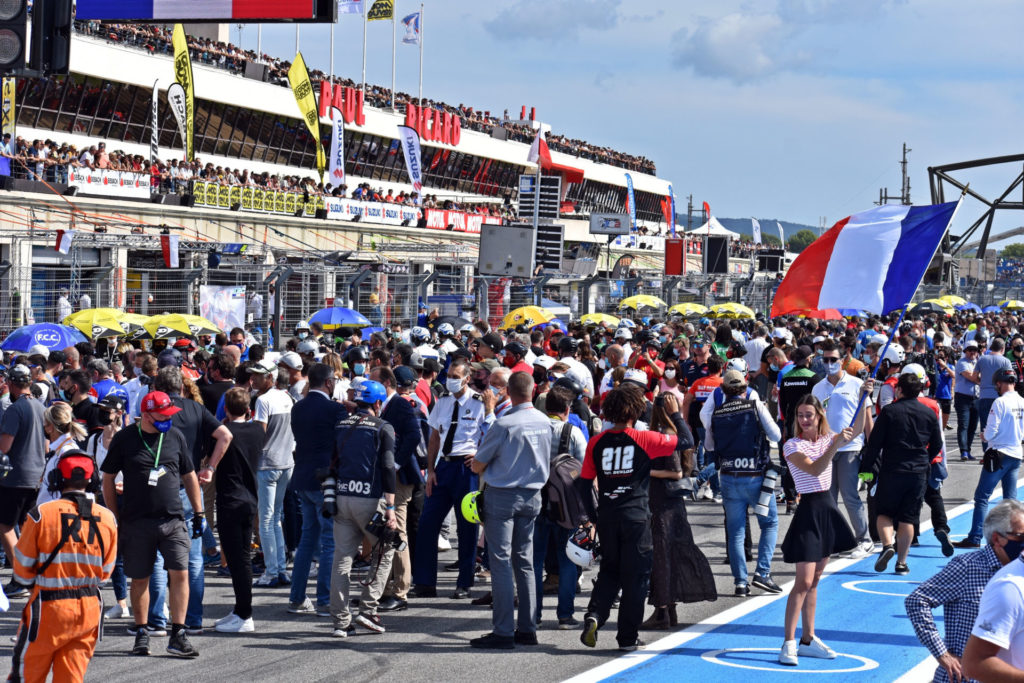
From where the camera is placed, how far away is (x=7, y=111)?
30031mm

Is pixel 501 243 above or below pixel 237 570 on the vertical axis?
above

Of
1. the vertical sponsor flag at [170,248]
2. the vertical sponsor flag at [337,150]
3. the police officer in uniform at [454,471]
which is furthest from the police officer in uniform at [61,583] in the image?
the vertical sponsor flag at [337,150]

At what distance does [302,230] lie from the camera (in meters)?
37.5

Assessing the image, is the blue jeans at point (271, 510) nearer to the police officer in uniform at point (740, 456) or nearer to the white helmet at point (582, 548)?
the white helmet at point (582, 548)

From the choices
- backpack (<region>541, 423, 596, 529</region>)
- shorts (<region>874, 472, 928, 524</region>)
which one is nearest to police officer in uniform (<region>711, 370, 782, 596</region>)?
shorts (<region>874, 472, 928, 524</region>)

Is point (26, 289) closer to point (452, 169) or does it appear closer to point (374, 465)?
point (374, 465)

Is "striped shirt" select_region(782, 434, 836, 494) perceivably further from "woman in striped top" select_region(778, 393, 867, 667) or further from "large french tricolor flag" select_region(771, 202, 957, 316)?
"large french tricolor flag" select_region(771, 202, 957, 316)

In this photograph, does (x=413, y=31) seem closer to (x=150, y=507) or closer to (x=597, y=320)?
(x=597, y=320)

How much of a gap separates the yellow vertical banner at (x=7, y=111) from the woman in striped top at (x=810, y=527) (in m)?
25.7

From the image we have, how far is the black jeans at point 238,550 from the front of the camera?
27.6ft

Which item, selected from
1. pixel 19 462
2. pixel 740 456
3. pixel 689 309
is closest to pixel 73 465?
pixel 19 462

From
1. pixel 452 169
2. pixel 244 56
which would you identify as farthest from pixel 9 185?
pixel 452 169

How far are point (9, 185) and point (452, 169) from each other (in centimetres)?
3375

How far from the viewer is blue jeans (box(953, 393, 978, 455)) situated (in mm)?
17953
